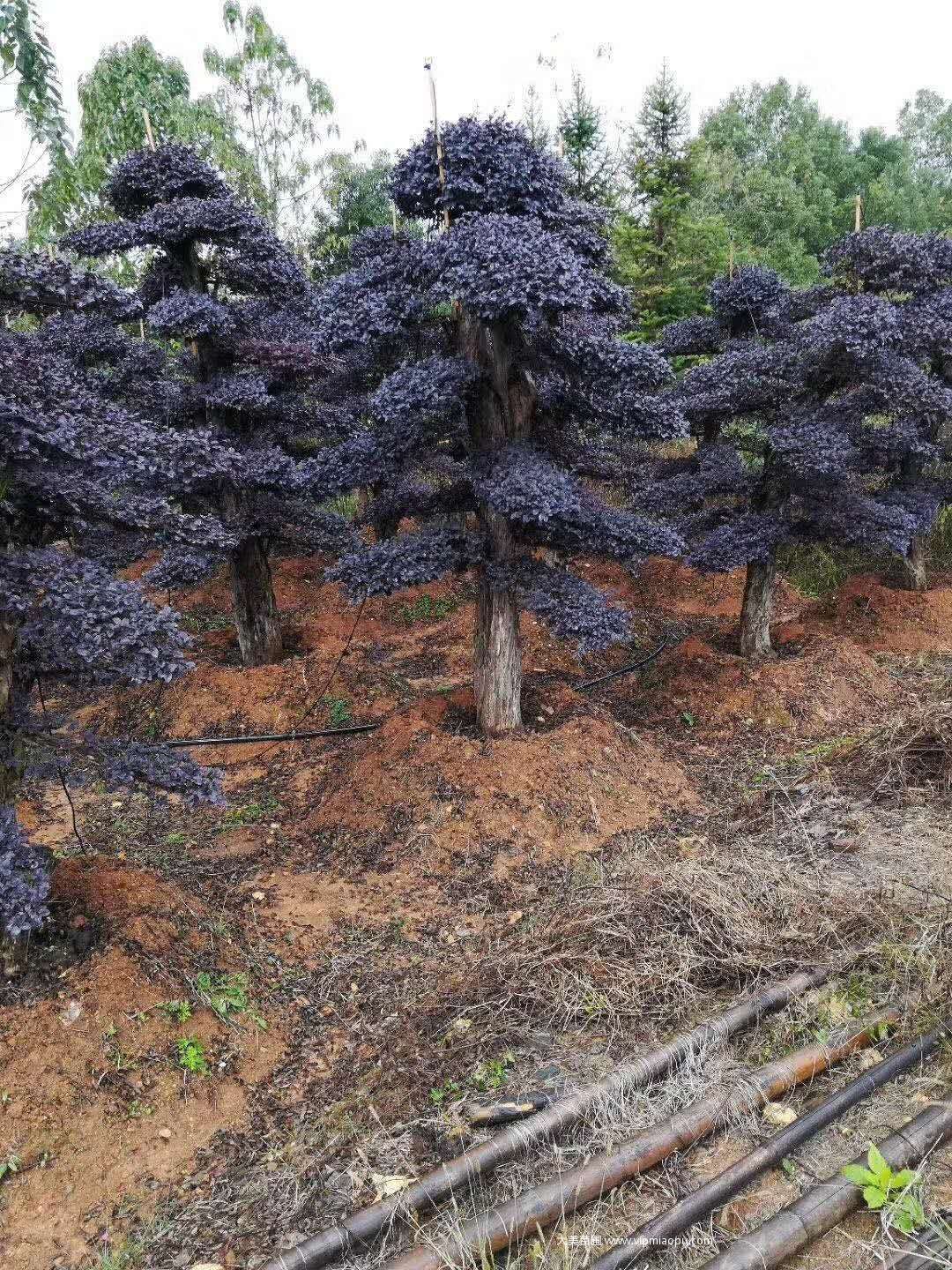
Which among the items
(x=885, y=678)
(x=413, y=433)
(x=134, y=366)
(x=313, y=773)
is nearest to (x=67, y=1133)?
(x=313, y=773)

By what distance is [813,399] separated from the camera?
914 centimetres

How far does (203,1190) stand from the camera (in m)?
3.77

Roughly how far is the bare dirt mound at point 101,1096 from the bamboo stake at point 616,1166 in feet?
4.67

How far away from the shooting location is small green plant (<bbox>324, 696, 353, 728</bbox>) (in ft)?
31.1

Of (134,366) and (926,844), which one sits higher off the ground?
(134,366)

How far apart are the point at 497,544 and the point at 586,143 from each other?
56.1ft

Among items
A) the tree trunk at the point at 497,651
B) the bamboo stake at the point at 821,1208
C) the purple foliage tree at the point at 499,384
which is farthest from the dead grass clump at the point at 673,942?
the tree trunk at the point at 497,651

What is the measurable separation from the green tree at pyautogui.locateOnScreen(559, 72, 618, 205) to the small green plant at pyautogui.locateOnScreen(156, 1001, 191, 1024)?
18445 millimetres

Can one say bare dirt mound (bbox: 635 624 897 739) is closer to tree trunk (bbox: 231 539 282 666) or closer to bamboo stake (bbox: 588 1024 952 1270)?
tree trunk (bbox: 231 539 282 666)

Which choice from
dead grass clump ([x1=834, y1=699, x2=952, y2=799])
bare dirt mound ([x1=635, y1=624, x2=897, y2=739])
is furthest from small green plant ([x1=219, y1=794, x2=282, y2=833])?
dead grass clump ([x1=834, y1=699, x2=952, y2=799])

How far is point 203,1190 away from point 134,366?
7922mm

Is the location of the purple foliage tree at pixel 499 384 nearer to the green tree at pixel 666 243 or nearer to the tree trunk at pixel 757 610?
the tree trunk at pixel 757 610

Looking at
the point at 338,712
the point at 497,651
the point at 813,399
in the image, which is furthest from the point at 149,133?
the point at 813,399

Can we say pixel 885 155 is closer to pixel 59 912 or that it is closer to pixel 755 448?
pixel 755 448
